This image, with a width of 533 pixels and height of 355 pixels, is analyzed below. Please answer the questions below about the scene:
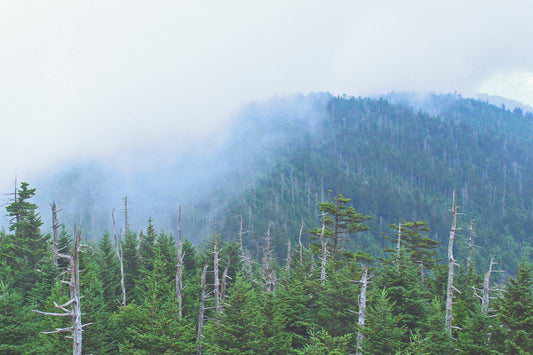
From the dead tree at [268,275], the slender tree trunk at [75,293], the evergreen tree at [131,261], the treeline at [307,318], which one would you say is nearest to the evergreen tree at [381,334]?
the treeline at [307,318]

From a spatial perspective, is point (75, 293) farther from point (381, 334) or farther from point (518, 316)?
point (518, 316)

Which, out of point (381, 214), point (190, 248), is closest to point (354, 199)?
point (381, 214)

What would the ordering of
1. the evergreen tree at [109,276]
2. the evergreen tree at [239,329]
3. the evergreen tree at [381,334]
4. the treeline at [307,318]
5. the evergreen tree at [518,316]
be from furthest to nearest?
the evergreen tree at [109,276] < the evergreen tree at [239,329] < the evergreen tree at [381,334] < the treeline at [307,318] < the evergreen tree at [518,316]

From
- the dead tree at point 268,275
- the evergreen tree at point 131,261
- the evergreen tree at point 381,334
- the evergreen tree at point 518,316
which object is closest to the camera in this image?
the evergreen tree at point 518,316

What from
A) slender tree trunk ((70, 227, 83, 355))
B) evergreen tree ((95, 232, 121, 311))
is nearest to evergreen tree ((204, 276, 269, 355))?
slender tree trunk ((70, 227, 83, 355))

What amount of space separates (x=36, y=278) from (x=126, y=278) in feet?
27.1

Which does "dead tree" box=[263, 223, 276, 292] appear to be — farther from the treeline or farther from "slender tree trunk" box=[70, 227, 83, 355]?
"slender tree trunk" box=[70, 227, 83, 355]

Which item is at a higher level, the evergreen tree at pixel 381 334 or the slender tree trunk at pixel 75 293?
the slender tree trunk at pixel 75 293

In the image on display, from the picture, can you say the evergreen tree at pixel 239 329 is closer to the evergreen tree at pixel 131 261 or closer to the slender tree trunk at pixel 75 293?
the slender tree trunk at pixel 75 293

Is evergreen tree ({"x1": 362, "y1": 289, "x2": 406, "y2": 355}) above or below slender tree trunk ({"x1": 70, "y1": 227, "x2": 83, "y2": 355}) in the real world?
below

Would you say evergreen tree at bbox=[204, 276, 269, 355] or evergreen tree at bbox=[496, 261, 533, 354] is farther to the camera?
evergreen tree at bbox=[204, 276, 269, 355]

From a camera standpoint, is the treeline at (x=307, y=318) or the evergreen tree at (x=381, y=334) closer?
the treeline at (x=307, y=318)

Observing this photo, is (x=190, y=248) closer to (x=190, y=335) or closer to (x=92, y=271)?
(x=92, y=271)

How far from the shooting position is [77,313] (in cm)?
1656
